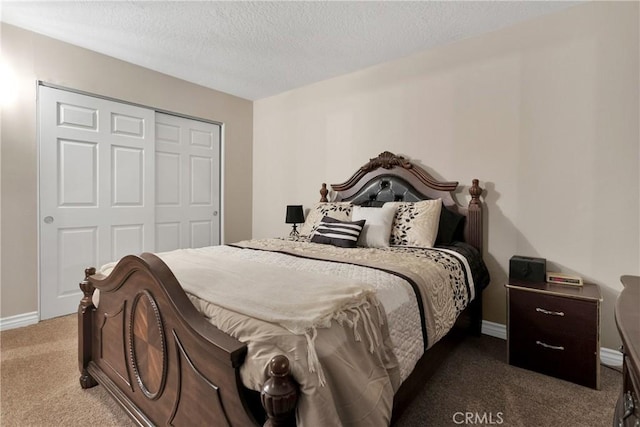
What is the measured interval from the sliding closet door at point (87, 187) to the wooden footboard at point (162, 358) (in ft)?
4.82

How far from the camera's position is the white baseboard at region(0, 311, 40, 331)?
2.57 metres

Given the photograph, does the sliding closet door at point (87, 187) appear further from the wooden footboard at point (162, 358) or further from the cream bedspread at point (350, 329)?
the cream bedspread at point (350, 329)

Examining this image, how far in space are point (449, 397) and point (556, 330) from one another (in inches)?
32.2

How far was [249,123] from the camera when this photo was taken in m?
4.43

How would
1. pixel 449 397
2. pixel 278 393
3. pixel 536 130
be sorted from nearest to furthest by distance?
pixel 278 393, pixel 449 397, pixel 536 130

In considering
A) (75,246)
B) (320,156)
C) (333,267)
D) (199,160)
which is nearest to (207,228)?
(199,160)

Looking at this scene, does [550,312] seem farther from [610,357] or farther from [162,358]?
[162,358]

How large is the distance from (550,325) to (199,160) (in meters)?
3.82

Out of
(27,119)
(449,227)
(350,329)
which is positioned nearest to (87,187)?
(27,119)

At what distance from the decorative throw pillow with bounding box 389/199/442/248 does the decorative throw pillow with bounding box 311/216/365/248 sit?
0.31 m

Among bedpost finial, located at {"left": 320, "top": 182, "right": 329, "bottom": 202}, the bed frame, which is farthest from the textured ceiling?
the bed frame

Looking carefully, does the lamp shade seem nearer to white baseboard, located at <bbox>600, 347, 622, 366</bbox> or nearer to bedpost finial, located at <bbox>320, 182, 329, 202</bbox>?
bedpost finial, located at <bbox>320, 182, 329, 202</bbox>

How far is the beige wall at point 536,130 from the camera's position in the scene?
6.95ft

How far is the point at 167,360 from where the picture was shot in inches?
48.0
